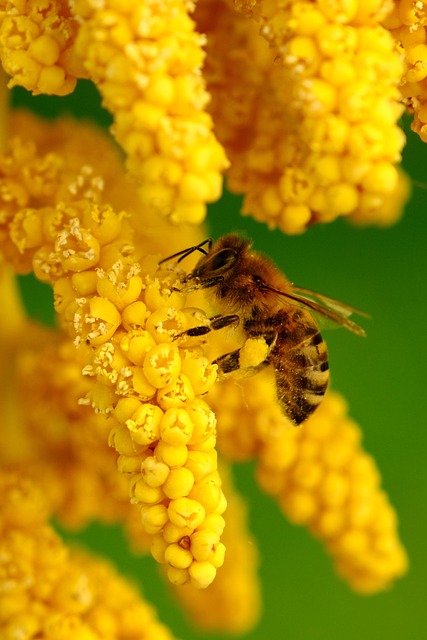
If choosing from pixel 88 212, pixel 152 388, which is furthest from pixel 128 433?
pixel 88 212

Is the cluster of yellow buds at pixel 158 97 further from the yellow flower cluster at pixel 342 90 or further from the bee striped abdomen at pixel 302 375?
the bee striped abdomen at pixel 302 375

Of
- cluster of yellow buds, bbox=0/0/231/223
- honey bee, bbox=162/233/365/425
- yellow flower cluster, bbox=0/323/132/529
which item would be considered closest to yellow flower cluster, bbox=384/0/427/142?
cluster of yellow buds, bbox=0/0/231/223

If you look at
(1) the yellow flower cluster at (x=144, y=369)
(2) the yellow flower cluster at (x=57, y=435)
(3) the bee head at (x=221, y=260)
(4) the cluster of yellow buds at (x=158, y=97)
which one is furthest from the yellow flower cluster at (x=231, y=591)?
(4) the cluster of yellow buds at (x=158, y=97)

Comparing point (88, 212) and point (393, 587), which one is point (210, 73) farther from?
point (393, 587)

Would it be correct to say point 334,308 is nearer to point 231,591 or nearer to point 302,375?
point 302,375

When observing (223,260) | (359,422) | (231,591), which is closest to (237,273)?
(223,260)

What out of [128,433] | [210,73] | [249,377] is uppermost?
[210,73]
